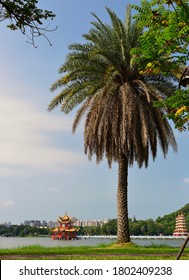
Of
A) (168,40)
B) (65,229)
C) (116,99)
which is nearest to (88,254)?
(168,40)

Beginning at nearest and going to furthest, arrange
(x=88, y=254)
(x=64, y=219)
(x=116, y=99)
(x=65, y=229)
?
1. (x=88, y=254)
2. (x=116, y=99)
3. (x=65, y=229)
4. (x=64, y=219)

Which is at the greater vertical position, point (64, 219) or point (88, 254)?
point (64, 219)

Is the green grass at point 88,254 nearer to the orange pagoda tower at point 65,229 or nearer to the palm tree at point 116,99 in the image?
the palm tree at point 116,99

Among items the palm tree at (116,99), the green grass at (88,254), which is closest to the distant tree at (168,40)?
the green grass at (88,254)

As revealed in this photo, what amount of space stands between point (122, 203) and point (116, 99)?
5816 mm

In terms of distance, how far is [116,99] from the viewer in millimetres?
25875

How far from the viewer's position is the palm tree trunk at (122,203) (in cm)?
2631

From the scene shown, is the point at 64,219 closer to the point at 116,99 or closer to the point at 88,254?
the point at 116,99

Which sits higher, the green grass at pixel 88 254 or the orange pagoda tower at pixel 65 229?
the orange pagoda tower at pixel 65 229

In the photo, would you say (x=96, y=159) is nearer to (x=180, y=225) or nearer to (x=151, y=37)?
(x=151, y=37)

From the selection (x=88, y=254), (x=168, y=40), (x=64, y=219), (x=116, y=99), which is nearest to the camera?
(x=168, y=40)
